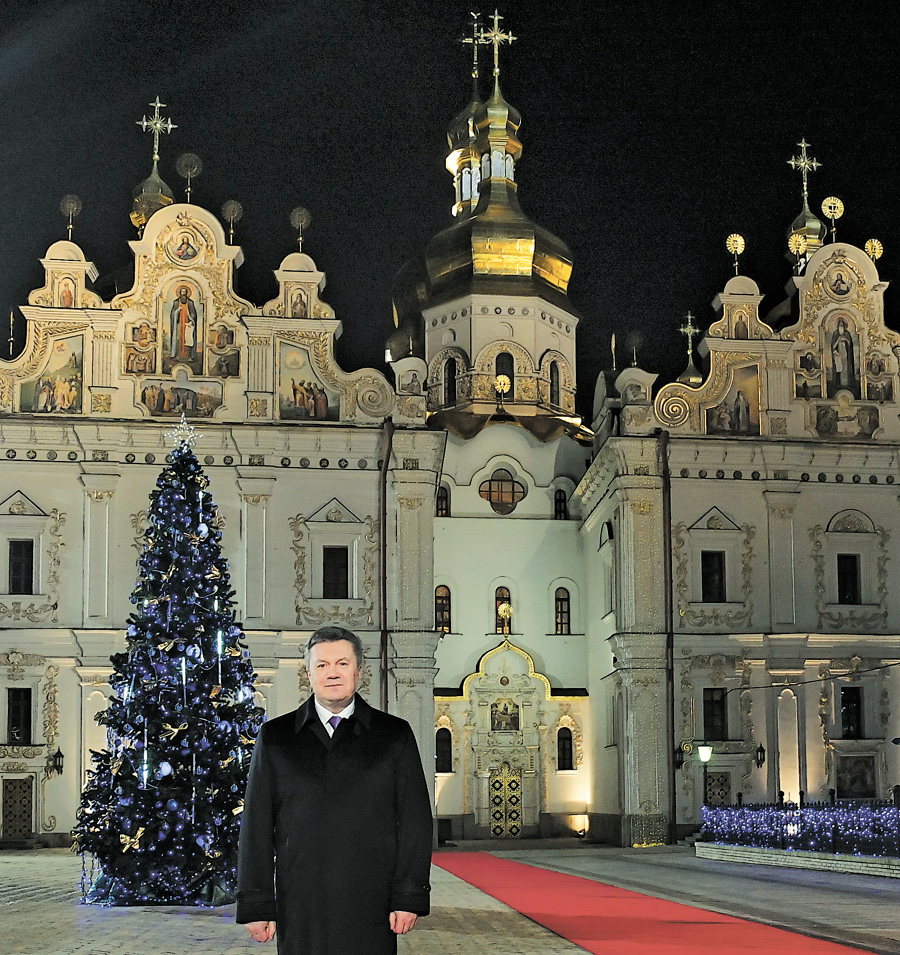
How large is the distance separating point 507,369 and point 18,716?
1759 centimetres

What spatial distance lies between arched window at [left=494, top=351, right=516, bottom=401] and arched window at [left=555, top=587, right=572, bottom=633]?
6.09 metres

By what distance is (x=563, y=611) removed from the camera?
137 feet

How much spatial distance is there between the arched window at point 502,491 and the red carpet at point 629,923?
2013cm

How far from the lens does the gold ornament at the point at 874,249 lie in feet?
133

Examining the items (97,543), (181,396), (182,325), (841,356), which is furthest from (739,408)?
(97,543)

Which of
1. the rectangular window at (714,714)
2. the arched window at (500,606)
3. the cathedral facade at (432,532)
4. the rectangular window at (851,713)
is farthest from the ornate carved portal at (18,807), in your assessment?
the rectangular window at (851,713)

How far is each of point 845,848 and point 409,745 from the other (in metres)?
19.5

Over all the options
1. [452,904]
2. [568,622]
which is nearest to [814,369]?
[568,622]

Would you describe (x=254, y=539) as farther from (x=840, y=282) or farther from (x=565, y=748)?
(x=840, y=282)

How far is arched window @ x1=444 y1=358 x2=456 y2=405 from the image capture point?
44875 millimetres

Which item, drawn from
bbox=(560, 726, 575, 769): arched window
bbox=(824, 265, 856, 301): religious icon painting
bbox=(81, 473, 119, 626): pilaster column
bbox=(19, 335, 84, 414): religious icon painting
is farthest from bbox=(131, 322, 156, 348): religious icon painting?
bbox=(824, 265, 856, 301): religious icon painting

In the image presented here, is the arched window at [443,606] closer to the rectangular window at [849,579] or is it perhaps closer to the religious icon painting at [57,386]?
the rectangular window at [849,579]

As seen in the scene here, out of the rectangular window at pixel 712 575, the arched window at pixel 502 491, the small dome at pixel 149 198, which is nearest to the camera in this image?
the rectangular window at pixel 712 575

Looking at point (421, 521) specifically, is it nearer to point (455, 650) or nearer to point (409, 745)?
point (455, 650)
